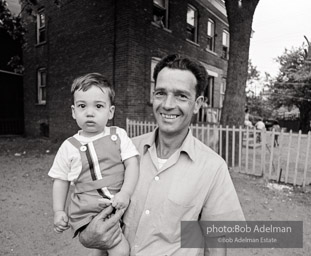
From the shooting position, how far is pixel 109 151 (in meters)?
1.88

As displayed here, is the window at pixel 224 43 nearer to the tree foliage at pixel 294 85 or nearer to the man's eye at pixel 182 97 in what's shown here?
the tree foliage at pixel 294 85

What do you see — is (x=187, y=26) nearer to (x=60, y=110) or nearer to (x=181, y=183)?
(x=60, y=110)

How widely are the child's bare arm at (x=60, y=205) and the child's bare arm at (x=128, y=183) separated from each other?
405 millimetres

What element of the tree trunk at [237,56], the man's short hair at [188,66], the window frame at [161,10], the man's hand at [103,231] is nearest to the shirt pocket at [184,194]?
the man's hand at [103,231]

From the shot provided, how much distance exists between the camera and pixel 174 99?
190cm

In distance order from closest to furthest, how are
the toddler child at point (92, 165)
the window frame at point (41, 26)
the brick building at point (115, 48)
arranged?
the toddler child at point (92, 165) → the brick building at point (115, 48) → the window frame at point (41, 26)

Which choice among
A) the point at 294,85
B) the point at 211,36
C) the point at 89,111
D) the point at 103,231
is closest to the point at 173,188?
the point at 103,231

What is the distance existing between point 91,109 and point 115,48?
9113 mm

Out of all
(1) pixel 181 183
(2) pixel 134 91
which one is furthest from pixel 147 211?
(2) pixel 134 91

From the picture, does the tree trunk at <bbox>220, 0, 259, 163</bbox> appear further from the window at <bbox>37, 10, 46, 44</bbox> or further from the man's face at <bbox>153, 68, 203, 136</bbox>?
the window at <bbox>37, 10, 46, 44</bbox>

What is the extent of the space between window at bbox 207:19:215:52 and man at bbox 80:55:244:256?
14854 mm

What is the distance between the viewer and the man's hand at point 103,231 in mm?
1622

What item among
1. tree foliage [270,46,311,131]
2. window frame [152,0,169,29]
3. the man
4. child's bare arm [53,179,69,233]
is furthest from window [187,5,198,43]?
tree foliage [270,46,311,131]

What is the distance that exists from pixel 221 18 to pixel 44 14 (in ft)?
34.6
